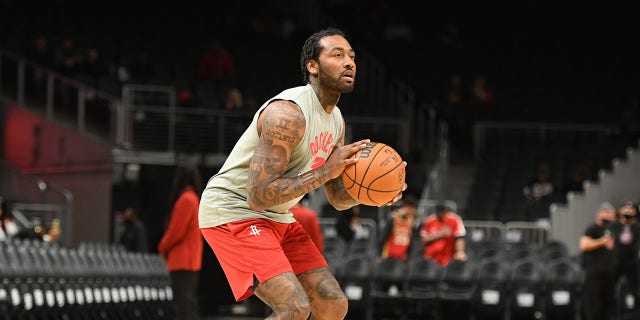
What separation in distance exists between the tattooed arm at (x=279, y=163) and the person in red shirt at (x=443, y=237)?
29.1ft

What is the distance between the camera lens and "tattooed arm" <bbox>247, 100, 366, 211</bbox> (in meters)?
5.62

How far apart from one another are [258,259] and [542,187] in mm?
13353

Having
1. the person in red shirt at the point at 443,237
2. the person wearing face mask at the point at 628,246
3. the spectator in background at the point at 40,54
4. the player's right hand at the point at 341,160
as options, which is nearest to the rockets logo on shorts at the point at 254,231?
the player's right hand at the point at 341,160

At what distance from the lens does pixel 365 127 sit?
20.2m

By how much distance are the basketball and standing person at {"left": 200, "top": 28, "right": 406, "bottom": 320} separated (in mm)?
71

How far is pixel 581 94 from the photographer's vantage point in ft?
74.1

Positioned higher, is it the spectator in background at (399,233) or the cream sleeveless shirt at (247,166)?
the cream sleeveless shirt at (247,166)

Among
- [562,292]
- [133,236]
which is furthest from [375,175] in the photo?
[133,236]

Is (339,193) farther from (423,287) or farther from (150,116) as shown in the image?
(150,116)

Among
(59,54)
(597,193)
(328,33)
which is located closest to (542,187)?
(597,193)

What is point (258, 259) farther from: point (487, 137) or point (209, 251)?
point (487, 137)

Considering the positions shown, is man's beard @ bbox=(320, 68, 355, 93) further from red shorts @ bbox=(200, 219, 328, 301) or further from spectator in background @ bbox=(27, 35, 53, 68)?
spectator in background @ bbox=(27, 35, 53, 68)

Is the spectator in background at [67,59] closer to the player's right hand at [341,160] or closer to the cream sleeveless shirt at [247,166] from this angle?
the cream sleeveless shirt at [247,166]

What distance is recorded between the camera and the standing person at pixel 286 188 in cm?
564
